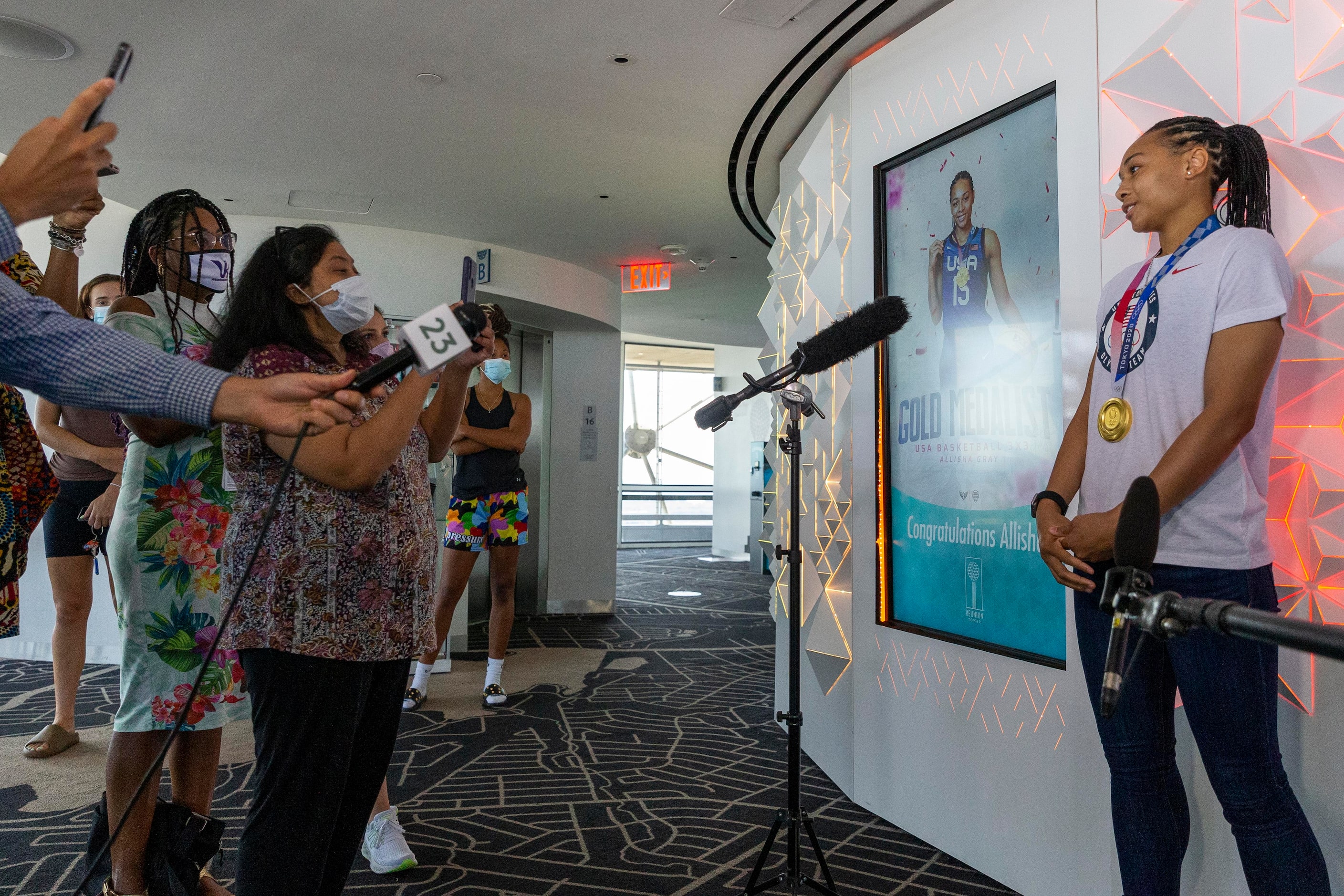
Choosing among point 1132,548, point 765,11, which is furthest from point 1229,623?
point 765,11

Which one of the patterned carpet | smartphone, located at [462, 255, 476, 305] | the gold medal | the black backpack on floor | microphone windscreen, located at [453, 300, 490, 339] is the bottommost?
the patterned carpet

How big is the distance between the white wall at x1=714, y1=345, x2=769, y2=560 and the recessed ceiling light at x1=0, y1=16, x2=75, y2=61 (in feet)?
25.5

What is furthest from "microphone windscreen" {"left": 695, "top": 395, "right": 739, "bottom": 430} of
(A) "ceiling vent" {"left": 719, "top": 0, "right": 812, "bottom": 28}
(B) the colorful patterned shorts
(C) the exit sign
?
(C) the exit sign

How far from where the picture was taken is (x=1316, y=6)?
1.70m

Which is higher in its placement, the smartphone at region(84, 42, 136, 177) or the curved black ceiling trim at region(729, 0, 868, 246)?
the curved black ceiling trim at region(729, 0, 868, 246)

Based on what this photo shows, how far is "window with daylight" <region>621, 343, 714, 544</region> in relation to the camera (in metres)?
12.7

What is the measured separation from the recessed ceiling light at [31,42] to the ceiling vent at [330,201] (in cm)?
171

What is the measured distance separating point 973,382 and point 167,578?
2045 mm

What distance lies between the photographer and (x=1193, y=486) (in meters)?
1.39

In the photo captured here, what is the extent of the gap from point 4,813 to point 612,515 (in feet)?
15.7

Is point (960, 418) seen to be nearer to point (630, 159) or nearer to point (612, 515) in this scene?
point (630, 159)

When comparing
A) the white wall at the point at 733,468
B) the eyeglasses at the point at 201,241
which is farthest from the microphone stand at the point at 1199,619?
the white wall at the point at 733,468

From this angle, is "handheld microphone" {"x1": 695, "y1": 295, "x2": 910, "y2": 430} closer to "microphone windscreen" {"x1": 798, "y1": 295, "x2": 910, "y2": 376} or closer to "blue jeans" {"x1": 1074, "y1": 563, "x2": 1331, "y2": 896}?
"microphone windscreen" {"x1": 798, "y1": 295, "x2": 910, "y2": 376}

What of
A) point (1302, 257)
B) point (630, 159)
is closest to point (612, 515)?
point (630, 159)
